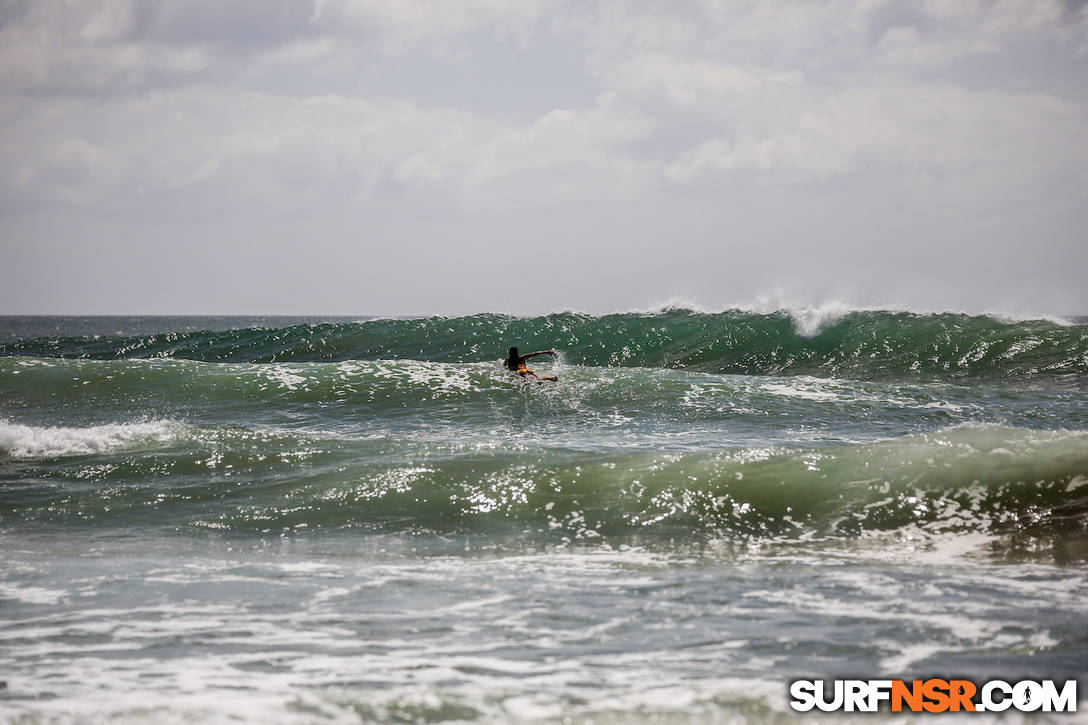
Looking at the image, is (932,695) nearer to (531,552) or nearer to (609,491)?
(531,552)

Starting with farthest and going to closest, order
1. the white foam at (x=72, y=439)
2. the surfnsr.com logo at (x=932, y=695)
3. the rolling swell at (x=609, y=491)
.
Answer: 1. the white foam at (x=72, y=439)
2. the rolling swell at (x=609, y=491)
3. the surfnsr.com logo at (x=932, y=695)

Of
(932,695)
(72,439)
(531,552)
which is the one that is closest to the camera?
(932,695)

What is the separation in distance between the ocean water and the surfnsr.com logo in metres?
0.09

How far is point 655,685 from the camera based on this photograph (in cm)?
402

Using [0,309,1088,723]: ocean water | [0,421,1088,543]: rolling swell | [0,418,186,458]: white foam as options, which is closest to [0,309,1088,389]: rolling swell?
[0,309,1088,723]: ocean water

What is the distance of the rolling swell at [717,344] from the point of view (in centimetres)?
2044

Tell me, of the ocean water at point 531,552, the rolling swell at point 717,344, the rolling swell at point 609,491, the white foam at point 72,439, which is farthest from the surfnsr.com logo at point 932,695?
the rolling swell at point 717,344

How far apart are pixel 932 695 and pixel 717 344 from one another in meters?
20.4

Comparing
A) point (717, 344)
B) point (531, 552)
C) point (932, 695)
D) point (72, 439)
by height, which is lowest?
point (531, 552)

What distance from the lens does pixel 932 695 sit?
3.84m

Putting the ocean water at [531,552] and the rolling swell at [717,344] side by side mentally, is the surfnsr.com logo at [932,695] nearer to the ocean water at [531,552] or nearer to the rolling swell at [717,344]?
the ocean water at [531,552]

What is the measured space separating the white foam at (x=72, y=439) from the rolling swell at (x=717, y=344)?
13.3m

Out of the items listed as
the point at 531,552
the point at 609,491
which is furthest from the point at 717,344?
the point at 531,552

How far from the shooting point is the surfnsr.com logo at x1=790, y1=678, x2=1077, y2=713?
3.72 metres
